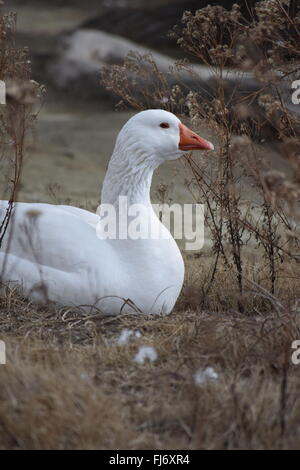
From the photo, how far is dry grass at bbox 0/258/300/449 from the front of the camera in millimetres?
2742

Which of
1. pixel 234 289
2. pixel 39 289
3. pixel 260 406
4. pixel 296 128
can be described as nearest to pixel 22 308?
pixel 39 289

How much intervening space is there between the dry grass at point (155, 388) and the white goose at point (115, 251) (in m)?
0.34

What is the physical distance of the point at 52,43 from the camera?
16328 mm

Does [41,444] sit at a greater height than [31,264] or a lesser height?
lesser

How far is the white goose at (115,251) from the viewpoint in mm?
4199

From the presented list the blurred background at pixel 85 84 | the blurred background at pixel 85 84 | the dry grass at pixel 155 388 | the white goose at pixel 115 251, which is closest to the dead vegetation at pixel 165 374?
the dry grass at pixel 155 388

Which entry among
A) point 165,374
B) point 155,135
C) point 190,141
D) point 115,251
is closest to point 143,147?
point 155,135

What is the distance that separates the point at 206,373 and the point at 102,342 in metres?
0.70

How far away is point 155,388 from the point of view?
3117 mm

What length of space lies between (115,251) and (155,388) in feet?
4.54

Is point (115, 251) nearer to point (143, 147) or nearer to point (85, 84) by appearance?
point (143, 147)

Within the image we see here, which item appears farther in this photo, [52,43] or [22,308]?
[52,43]

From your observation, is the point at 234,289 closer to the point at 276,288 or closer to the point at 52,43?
the point at 276,288

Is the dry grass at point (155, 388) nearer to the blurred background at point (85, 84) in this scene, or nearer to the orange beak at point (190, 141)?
the orange beak at point (190, 141)
